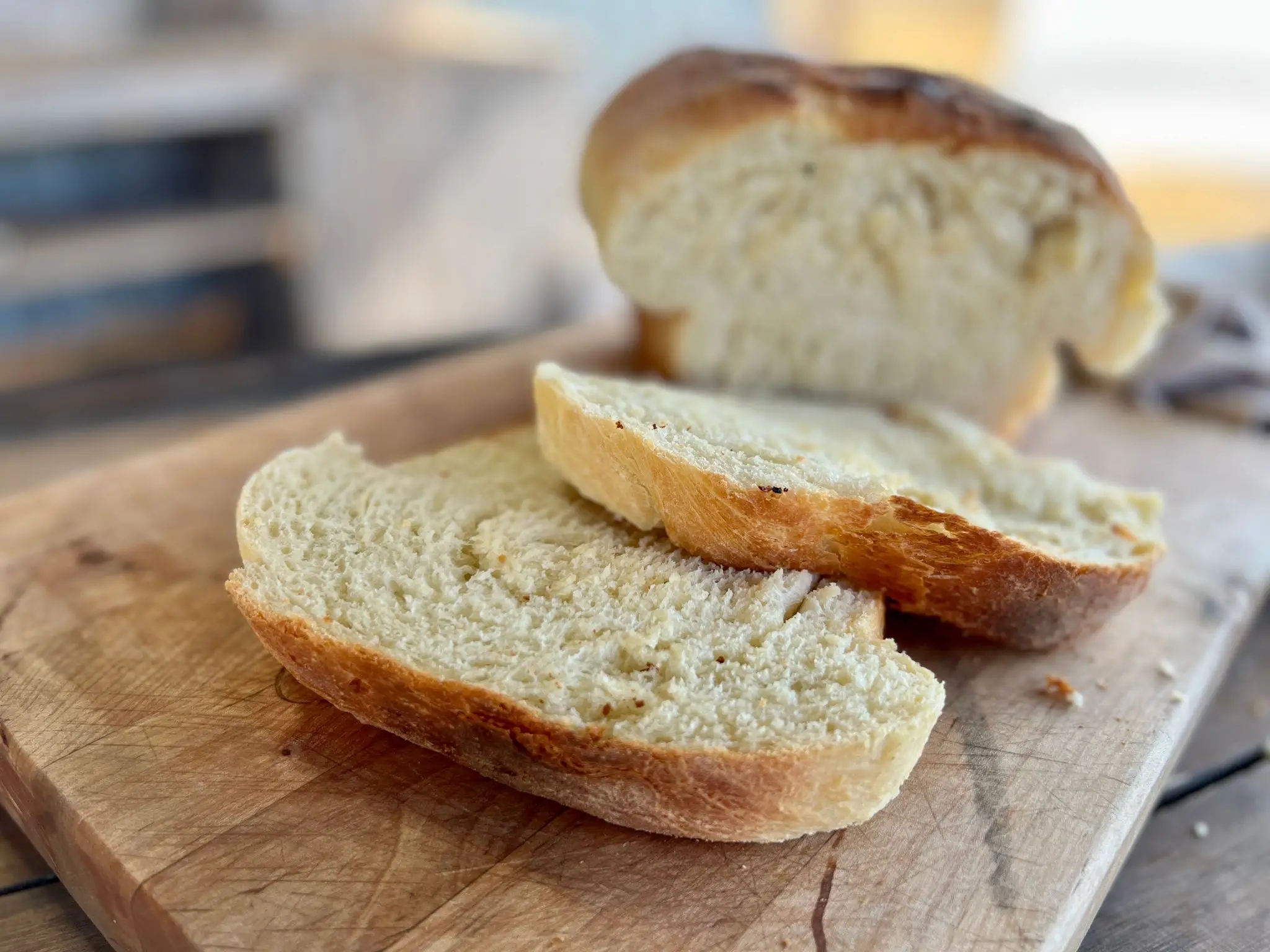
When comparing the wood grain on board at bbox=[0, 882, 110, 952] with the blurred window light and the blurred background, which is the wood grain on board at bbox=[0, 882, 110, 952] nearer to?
the blurred background

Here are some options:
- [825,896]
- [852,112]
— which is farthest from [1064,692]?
[852,112]

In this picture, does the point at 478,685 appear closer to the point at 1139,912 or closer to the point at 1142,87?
the point at 1139,912

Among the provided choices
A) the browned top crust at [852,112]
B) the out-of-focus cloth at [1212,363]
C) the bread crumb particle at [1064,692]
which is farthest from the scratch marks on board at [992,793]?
the out-of-focus cloth at [1212,363]

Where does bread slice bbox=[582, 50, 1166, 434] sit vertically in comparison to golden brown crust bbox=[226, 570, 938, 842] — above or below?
above

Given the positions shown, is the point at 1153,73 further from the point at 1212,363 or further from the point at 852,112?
the point at 852,112

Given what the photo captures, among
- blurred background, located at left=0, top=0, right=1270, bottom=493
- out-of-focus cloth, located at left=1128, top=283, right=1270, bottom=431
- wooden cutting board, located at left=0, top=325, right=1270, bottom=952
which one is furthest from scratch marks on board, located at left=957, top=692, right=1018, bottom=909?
blurred background, located at left=0, top=0, right=1270, bottom=493

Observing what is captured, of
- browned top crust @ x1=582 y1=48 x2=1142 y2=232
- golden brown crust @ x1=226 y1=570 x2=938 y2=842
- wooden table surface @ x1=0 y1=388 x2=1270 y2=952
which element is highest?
browned top crust @ x1=582 y1=48 x2=1142 y2=232

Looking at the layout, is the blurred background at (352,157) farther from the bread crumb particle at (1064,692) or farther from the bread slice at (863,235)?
the bread crumb particle at (1064,692)
